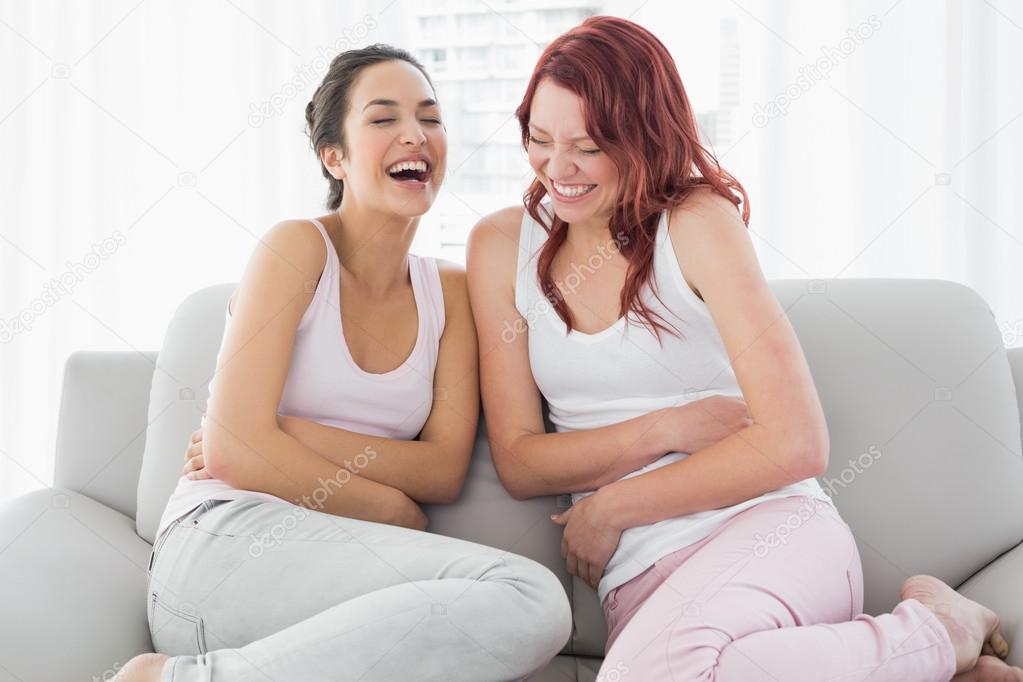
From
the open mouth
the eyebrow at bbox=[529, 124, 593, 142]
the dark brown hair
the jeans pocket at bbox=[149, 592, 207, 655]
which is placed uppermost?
the dark brown hair

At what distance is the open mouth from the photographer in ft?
4.77

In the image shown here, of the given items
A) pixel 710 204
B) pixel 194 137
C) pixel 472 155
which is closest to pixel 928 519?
pixel 710 204

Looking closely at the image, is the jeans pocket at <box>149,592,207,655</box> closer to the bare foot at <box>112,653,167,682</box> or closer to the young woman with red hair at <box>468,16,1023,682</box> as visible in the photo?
the bare foot at <box>112,653,167,682</box>

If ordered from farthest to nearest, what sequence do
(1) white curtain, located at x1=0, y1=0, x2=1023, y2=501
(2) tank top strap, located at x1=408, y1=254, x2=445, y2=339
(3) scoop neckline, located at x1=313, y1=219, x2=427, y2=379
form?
(1) white curtain, located at x1=0, y1=0, x2=1023, y2=501 < (2) tank top strap, located at x1=408, y1=254, x2=445, y2=339 < (3) scoop neckline, located at x1=313, y1=219, x2=427, y2=379

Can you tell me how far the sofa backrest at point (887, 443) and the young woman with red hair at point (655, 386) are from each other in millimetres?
88

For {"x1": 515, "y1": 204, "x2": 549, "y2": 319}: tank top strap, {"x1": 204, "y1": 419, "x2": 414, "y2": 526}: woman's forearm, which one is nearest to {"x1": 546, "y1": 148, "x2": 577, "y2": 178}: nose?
{"x1": 515, "y1": 204, "x2": 549, "y2": 319}: tank top strap

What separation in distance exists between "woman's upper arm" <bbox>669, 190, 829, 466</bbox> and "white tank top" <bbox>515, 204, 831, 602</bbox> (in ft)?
0.18

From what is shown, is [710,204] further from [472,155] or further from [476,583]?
[472,155]

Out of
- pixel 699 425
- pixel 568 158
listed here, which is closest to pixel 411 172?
pixel 568 158

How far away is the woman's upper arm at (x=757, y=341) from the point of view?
4.18 feet

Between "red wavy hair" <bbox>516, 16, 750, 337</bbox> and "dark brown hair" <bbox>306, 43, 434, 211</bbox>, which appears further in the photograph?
"dark brown hair" <bbox>306, 43, 434, 211</bbox>

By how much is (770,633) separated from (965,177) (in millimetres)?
1529

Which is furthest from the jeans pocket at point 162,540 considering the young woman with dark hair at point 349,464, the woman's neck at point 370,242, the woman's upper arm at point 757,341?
the woman's upper arm at point 757,341

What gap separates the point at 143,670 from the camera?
1.11 m
